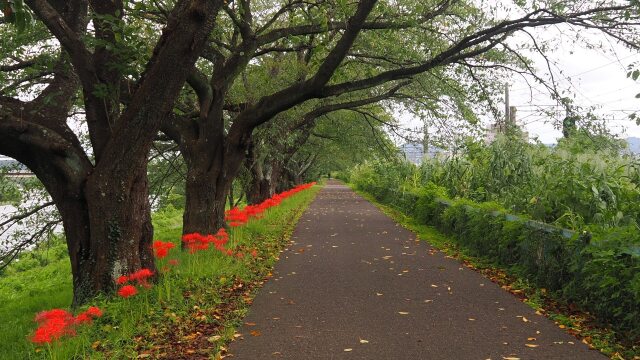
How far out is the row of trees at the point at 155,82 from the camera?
223 inches

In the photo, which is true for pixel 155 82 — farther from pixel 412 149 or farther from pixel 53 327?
pixel 412 149

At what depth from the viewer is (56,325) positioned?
150 inches

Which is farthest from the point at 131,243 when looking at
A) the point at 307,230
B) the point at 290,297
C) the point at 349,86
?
the point at 307,230

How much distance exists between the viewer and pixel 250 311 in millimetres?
5758

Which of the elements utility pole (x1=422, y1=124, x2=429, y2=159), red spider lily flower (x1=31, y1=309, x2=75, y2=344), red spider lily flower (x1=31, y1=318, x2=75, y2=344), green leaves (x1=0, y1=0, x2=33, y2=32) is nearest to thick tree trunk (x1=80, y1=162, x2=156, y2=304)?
red spider lily flower (x1=31, y1=309, x2=75, y2=344)

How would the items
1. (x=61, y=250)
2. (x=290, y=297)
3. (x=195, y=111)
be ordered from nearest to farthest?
(x=290, y=297), (x=195, y=111), (x=61, y=250)

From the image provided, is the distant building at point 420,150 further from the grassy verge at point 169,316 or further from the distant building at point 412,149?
the grassy verge at point 169,316

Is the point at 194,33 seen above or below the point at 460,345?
above

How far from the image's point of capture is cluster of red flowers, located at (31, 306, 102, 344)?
3.71 meters

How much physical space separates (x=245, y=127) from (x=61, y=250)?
15960mm

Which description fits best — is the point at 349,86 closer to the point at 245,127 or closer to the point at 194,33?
the point at 245,127

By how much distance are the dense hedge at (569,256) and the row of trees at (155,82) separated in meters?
2.60

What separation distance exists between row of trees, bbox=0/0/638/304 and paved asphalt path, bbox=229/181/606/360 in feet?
6.40

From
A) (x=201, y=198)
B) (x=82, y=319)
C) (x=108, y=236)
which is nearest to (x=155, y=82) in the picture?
(x=108, y=236)
